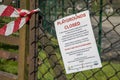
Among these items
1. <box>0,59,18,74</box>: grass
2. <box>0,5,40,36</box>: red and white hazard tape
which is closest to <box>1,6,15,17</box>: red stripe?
<box>0,5,40,36</box>: red and white hazard tape

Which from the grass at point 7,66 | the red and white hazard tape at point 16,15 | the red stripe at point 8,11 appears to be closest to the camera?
the red and white hazard tape at point 16,15

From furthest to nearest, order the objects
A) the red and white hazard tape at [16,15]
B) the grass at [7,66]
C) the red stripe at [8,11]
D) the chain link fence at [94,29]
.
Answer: the grass at [7,66] < the red stripe at [8,11] < the red and white hazard tape at [16,15] < the chain link fence at [94,29]

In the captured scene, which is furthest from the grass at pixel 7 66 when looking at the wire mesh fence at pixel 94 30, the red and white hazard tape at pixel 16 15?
the wire mesh fence at pixel 94 30

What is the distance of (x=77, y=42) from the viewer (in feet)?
7.62

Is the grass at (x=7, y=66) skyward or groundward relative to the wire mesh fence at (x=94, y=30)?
groundward

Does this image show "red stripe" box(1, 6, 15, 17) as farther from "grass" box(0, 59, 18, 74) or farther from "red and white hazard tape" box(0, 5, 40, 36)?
"grass" box(0, 59, 18, 74)

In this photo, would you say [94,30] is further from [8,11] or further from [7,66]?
[7,66]

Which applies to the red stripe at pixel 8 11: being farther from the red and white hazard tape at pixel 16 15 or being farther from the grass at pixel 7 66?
the grass at pixel 7 66

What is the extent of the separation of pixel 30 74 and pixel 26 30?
42cm

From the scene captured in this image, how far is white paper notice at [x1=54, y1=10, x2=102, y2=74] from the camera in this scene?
2254 millimetres

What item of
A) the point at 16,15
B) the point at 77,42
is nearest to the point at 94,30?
the point at 77,42

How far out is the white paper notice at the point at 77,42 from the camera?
7.39 feet

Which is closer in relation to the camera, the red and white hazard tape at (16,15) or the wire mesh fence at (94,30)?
the wire mesh fence at (94,30)

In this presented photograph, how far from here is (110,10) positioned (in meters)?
2.24
